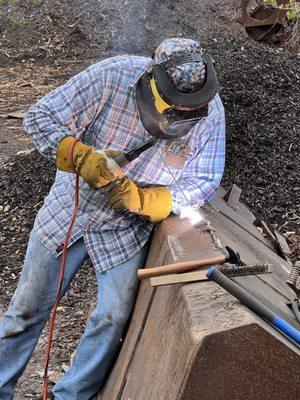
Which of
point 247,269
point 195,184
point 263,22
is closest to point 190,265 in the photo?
point 247,269

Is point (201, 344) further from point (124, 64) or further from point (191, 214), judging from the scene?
point (124, 64)

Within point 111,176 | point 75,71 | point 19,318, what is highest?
point 111,176

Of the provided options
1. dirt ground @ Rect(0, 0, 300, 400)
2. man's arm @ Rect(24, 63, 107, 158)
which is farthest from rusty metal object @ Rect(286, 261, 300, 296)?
dirt ground @ Rect(0, 0, 300, 400)

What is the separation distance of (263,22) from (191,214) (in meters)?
11.1

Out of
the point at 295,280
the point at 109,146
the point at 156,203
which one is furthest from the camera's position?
the point at 109,146

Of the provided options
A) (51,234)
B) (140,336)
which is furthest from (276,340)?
(51,234)

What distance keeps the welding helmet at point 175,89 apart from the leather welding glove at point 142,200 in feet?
1.03

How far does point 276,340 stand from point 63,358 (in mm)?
3274

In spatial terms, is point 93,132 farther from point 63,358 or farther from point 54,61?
point 54,61

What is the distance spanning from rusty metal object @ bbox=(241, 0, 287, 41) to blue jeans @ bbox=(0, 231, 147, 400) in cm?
1084

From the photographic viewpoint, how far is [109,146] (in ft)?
14.0

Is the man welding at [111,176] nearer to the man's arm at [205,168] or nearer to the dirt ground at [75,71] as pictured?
the man's arm at [205,168]

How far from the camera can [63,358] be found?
572 centimetres

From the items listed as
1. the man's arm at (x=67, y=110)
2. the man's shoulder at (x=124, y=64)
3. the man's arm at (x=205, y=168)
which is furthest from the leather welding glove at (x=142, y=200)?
the man's shoulder at (x=124, y=64)
